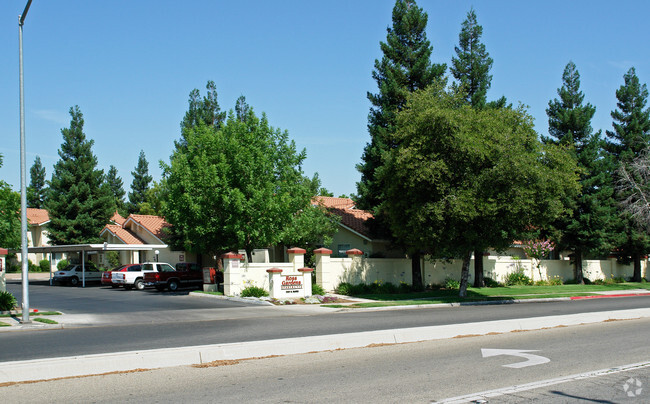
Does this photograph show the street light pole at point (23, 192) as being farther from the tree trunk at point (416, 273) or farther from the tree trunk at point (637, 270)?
the tree trunk at point (637, 270)

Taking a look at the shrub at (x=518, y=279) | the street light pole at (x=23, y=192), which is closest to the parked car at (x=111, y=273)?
the street light pole at (x=23, y=192)

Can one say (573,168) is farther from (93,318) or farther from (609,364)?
(93,318)

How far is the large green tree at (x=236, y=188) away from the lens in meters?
27.9

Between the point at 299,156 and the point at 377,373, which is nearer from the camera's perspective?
the point at 377,373

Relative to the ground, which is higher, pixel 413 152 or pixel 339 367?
pixel 413 152

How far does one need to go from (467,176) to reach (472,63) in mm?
11697

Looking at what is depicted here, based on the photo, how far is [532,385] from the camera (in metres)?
8.28

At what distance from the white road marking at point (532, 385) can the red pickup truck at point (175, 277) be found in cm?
2723

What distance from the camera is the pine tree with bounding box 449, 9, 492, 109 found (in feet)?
113

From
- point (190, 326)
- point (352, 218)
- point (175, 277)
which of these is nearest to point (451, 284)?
point (352, 218)

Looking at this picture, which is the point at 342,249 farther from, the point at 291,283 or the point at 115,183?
the point at 115,183

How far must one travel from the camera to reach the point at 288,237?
30062 millimetres

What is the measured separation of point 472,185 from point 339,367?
56.6 ft

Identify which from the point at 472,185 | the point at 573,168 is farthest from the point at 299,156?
the point at 573,168
